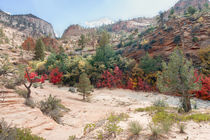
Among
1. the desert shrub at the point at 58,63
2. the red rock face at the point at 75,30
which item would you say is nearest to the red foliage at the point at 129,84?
the desert shrub at the point at 58,63

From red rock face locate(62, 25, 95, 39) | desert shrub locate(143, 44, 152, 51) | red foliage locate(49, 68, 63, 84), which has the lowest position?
red foliage locate(49, 68, 63, 84)

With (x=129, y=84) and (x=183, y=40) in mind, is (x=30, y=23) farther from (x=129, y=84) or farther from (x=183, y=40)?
(x=183, y=40)

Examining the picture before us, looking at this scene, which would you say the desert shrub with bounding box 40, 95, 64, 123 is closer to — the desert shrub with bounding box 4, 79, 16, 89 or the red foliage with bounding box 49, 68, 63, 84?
the desert shrub with bounding box 4, 79, 16, 89

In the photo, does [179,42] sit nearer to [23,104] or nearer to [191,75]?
[191,75]

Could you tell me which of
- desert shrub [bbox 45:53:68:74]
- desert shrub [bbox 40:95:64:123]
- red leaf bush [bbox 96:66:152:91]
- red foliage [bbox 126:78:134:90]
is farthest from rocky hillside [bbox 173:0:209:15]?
desert shrub [bbox 40:95:64:123]

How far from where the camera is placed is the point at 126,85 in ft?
77.7

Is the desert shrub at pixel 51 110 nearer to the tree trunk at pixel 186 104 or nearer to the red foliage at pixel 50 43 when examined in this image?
the tree trunk at pixel 186 104

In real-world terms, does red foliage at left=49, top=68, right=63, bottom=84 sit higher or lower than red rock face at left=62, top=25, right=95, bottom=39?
lower

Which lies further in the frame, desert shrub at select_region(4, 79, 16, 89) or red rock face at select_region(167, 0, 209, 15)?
red rock face at select_region(167, 0, 209, 15)

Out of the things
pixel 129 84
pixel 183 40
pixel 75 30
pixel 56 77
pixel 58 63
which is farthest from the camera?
pixel 75 30

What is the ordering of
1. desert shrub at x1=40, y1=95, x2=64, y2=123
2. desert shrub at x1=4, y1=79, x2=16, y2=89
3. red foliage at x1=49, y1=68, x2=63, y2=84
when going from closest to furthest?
desert shrub at x1=40, y1=95, x2=64, y2=123, desert shrub at x1=4, y1=79, x2=16, y2=89, red foliage at x1=49, y1=68, x2=63, y2=84

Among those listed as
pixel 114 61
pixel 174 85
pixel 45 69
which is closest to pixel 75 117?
pixel 174 85

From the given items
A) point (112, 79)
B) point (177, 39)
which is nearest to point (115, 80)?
point (112, 79)

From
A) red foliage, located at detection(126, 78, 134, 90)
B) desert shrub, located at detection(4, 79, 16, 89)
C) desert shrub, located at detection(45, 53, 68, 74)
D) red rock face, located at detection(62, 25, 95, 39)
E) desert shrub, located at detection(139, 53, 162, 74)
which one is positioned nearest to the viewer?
desert shrub, located at detection(4, 79, 16, 89)
